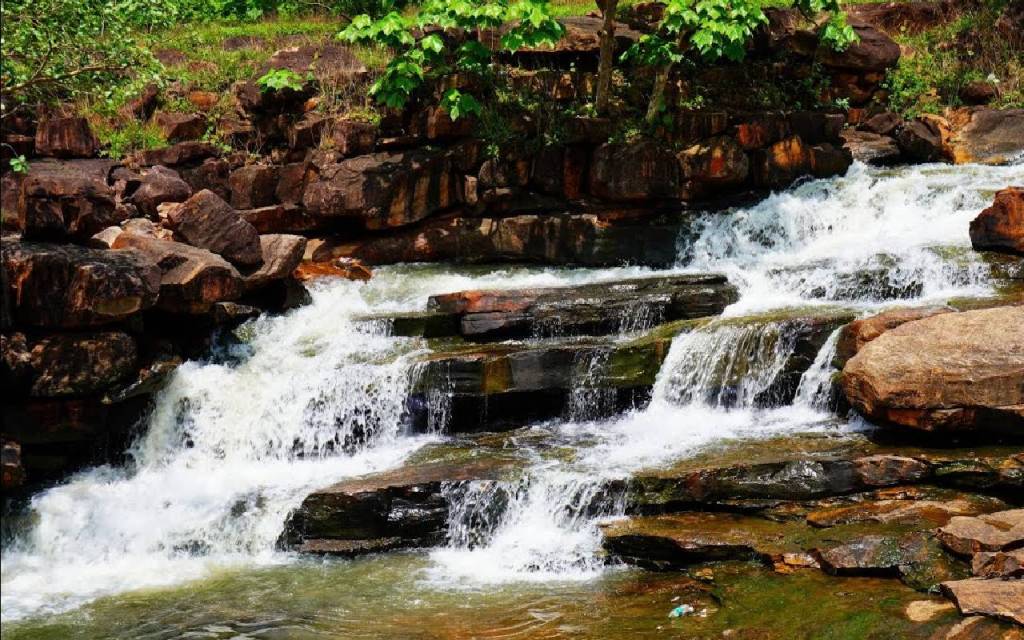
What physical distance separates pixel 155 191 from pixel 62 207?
449 centimetres

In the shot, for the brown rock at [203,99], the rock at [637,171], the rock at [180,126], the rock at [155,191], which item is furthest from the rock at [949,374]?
the brown rock at [203,99]

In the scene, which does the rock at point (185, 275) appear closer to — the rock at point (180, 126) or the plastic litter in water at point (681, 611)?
the rock at point (180, 126)

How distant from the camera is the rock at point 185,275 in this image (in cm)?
1226

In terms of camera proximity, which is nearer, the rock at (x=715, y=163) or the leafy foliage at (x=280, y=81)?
the rock at (x=715, y=163)

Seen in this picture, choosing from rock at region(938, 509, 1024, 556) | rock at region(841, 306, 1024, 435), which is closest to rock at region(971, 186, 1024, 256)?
rock at region(841, 306, 1024, 435)

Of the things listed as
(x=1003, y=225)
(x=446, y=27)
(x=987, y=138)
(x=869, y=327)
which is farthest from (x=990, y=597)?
(x=987, y=138)

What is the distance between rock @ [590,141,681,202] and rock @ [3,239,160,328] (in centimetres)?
794

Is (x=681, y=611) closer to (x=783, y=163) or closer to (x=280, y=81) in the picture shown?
(x=783, y=163)

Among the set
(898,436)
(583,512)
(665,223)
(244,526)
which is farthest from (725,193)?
(244,526)

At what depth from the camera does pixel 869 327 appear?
10828mm

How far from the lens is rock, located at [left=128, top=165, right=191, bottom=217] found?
51.1 ft

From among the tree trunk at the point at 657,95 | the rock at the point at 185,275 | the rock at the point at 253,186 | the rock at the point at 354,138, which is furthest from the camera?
the rock at the point at 253,186

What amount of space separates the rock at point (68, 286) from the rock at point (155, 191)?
4.54 meters

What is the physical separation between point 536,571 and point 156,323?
623 cm
